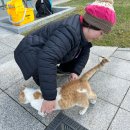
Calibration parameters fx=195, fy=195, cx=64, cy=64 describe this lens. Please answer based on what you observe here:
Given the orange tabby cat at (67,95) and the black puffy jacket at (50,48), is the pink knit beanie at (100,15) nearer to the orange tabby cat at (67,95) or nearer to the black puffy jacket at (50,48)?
the black puffy jacket at (50,48)

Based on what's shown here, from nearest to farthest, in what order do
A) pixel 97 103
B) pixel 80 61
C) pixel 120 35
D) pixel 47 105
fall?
1. pixel 47 105
2. pixel 97 103
3. pixel 80 61
4. pixel 120 35

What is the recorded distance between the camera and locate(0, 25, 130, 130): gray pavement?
7.81 ft

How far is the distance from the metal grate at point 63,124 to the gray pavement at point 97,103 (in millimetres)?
55

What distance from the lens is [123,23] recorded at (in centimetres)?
519

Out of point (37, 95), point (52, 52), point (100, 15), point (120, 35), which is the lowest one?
point (120, 35)

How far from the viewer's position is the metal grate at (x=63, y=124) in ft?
7.61

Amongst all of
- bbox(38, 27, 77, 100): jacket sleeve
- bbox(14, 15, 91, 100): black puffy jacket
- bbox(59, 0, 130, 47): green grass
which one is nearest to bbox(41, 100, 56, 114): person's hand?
bbox(14, 15, 91, 100): black puffy jacket

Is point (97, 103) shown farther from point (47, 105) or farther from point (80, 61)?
point (47, 105)

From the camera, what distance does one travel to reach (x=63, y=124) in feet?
7.75

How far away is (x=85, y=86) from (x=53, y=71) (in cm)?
57

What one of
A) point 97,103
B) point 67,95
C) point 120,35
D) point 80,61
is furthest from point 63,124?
point 120,35

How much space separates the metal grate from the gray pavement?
5 centimetres

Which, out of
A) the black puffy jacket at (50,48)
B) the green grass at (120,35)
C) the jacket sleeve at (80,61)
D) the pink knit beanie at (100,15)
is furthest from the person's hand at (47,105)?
the green grass at (120,35)

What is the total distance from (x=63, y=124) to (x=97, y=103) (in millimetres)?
576
